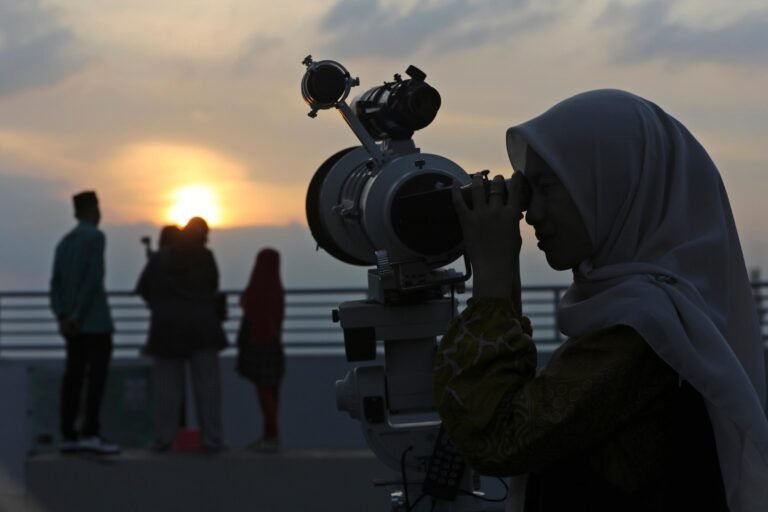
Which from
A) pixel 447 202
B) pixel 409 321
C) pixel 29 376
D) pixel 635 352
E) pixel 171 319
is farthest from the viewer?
pixel 29 376

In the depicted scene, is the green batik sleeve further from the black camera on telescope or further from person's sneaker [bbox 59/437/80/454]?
person's sneaker [bbox 59/437/80/454]

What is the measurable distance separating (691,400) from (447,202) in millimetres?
1004

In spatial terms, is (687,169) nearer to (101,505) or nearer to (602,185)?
(602,185)

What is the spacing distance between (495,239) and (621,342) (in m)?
0.27

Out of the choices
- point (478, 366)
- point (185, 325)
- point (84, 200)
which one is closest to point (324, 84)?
point (478, 366)

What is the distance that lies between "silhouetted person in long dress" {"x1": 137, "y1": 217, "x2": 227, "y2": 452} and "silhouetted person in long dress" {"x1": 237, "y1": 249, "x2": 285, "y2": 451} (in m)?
0.24

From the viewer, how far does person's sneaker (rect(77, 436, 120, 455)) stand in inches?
338

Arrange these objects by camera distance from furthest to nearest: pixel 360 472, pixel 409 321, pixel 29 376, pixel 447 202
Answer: pixel 29 376 < pixel 360 472 < pixel 409 321 < pixel 447 202

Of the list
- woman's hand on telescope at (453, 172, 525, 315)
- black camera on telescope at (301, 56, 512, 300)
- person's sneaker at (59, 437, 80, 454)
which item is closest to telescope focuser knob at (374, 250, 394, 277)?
black camera on telescope at (301, 56, 512, 300)

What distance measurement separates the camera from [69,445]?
863 cm

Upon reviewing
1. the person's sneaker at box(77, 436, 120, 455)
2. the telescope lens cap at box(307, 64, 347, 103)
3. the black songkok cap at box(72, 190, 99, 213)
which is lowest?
the person's sneaker at box(77, 436, 120, 455)

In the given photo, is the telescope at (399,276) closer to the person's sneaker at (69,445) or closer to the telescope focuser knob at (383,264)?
the telescope focuser knob at (383,264)

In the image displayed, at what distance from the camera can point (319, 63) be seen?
3557 mm

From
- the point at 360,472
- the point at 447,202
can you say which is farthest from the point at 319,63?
the point at 360,472
